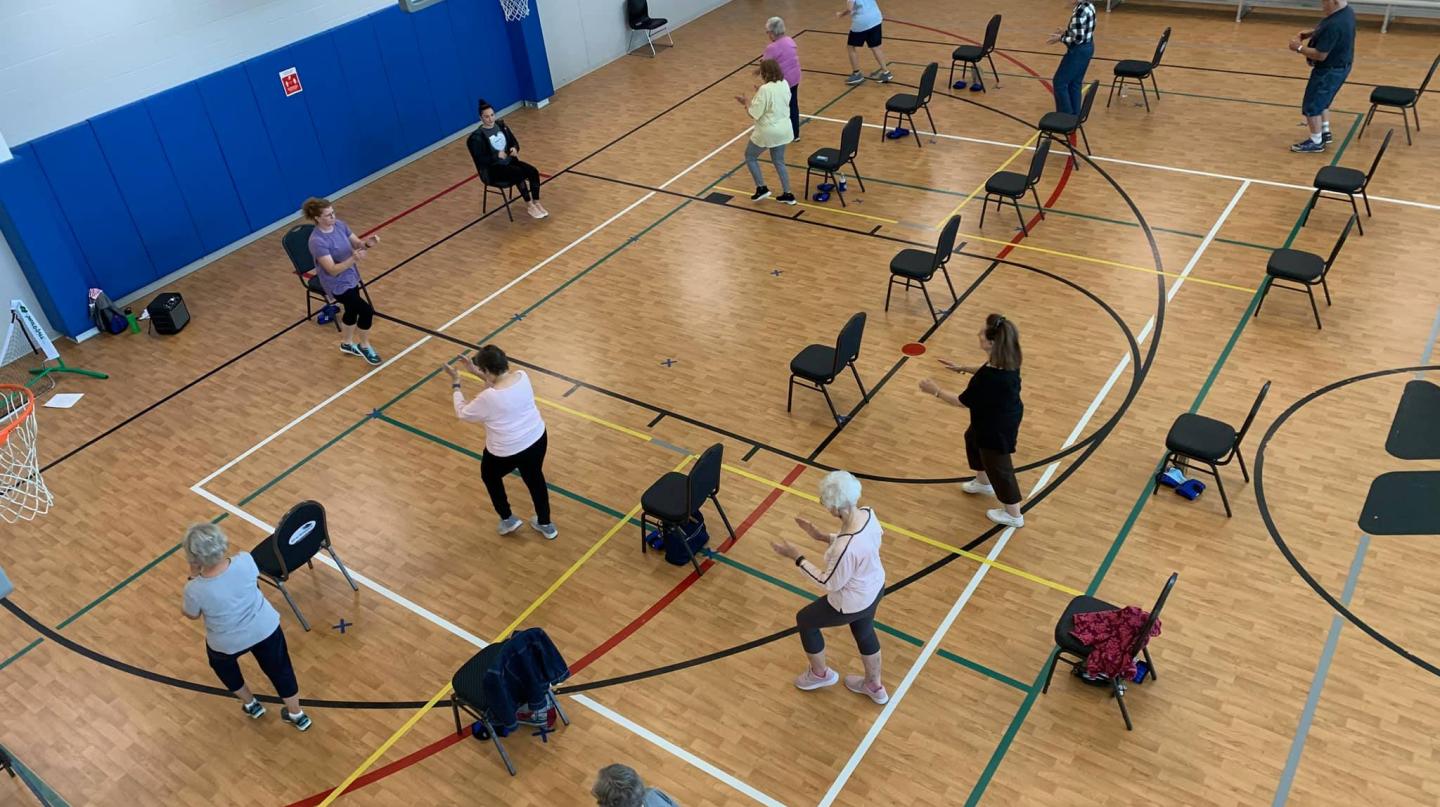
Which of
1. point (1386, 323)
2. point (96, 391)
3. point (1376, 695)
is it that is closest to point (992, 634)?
point (1376, 695)

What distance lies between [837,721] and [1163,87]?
12.3 meters

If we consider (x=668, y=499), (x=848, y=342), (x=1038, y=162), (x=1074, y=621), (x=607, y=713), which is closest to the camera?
(x=1074, y=621)

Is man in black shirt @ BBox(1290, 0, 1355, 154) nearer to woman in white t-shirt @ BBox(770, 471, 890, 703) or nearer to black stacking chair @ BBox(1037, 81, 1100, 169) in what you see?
black stacking chair @ BBox(1037, 81, 1100, 169)

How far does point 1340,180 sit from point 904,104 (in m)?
5.35

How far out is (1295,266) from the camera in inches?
371

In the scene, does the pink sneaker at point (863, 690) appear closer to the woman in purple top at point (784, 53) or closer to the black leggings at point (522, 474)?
the black leggings at point (522, 474)

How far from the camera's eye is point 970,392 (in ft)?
23.4

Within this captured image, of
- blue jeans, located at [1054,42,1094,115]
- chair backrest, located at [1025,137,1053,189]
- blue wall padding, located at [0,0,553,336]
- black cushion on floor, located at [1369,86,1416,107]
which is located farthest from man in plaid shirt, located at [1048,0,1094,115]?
blue wall padding, located at [0,0,553,336]

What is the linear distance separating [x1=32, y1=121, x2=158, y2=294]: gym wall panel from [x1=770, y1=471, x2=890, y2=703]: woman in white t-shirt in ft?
32.9

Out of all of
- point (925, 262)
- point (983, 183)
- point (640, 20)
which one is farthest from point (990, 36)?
point (925, 262)

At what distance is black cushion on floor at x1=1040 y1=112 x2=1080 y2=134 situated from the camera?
1262cm

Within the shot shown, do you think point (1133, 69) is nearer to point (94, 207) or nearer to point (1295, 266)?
point (1295, 266)

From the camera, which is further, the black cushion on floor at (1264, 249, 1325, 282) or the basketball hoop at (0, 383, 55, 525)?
the black cushion on floor at (1264, 249, 1325, 282)

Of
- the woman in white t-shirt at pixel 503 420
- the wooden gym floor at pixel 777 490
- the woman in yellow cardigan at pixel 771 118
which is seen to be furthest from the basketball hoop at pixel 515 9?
the woman in white t-shirt at pixel 503 420
